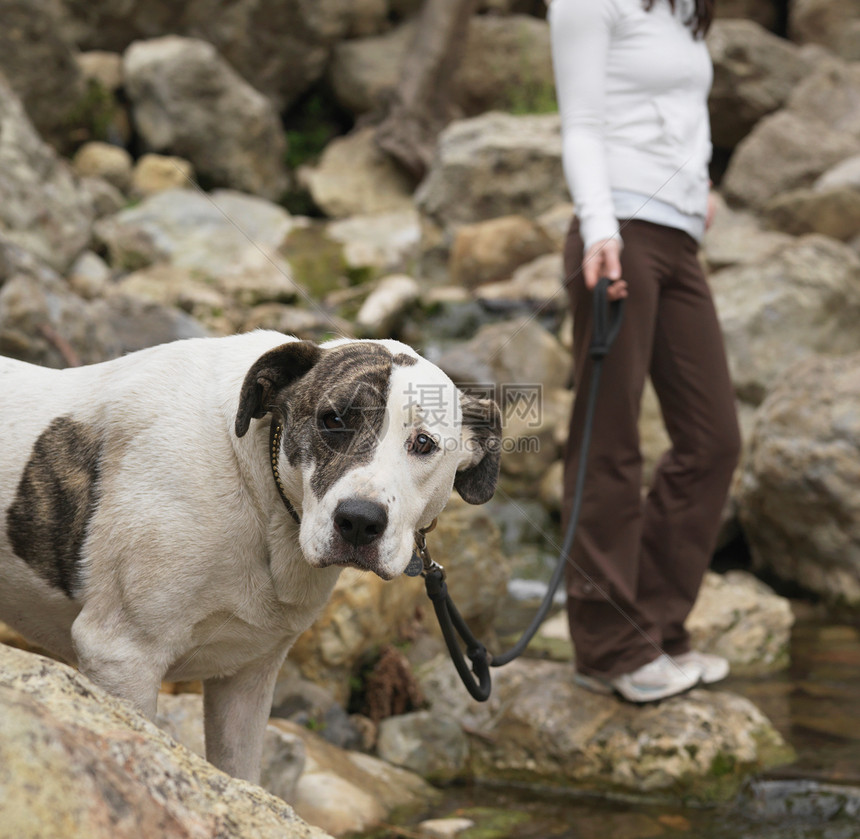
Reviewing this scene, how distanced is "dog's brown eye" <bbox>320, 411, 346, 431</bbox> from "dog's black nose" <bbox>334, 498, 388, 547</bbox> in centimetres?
20

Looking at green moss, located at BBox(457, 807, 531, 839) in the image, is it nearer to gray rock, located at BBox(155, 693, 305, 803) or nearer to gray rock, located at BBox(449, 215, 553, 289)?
gray rock, located at BBox(155, 693, 305, 803)

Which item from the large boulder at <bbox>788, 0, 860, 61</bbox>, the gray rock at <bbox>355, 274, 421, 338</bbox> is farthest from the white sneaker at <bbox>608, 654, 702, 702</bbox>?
the large boulder at <bbox>788, 0, 860, 61</bbox>

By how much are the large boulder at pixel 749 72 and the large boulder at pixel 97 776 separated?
45.7 feet

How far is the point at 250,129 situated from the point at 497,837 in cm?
1288

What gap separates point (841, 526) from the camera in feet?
18.9

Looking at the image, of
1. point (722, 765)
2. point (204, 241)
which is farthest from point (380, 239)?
point (722, 765)

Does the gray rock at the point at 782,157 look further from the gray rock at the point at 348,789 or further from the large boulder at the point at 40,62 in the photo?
the gray rock at the point at 348,789

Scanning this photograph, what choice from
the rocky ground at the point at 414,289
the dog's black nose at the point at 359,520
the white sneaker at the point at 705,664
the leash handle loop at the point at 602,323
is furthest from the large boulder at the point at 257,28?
the dog's black nose at the point at 359,520

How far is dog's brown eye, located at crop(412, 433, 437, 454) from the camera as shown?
215cm

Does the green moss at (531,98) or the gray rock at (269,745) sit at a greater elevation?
the gray rock at (269,745)

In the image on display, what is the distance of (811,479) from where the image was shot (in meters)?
5.81

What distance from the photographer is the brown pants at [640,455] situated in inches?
136

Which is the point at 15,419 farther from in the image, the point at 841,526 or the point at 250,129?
the point at 250,129

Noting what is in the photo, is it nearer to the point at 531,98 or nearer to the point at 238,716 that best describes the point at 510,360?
the point at 238,716
